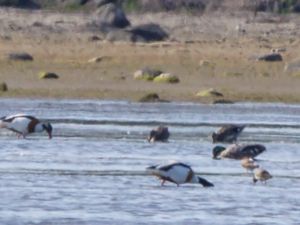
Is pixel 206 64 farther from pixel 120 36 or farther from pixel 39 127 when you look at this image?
pixel 39 127

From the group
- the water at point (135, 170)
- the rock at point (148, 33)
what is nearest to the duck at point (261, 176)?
the water at point (135, 170)

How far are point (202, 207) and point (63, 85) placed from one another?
1436cm

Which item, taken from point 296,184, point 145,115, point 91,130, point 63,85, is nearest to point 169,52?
point 63,85

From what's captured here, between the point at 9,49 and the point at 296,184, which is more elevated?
the point at 9,49

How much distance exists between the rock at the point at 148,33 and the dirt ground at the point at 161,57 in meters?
0.35

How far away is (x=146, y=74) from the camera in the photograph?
27297mm

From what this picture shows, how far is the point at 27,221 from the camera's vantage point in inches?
434

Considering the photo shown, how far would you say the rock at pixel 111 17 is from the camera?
121ft

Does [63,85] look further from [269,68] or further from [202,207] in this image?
[202,207]

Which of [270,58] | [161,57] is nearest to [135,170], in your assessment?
[161,57]

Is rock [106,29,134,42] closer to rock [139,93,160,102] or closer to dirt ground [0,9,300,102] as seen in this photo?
dirt ground [0,9,300,102]

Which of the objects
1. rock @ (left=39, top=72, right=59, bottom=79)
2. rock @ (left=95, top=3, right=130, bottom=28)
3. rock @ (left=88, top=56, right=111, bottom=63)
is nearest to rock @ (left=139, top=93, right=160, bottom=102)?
rock @ (left=39, top=72, right=59, bottom=79)

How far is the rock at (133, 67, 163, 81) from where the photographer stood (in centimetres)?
2722

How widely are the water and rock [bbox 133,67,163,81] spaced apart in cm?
429
